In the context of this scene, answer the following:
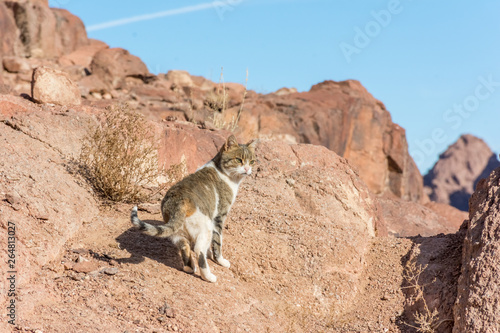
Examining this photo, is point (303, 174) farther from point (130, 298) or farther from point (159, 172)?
point (130, 298)

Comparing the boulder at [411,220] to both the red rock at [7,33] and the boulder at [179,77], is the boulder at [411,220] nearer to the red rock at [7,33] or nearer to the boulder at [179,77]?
the boulder at [179,77]

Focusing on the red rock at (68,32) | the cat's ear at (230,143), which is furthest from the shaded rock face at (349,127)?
the red rock at (68,32)

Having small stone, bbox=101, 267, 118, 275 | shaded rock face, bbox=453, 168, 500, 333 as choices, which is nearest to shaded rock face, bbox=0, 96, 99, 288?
small stone, bbox=101, 267, 118, 275

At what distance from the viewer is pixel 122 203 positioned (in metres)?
6.81

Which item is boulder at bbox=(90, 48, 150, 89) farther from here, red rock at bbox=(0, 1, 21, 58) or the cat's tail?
the cat's tail

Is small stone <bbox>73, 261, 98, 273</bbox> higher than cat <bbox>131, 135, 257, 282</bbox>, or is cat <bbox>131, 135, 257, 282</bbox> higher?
cat <bbox>131, 135, 257, 282</bbox>

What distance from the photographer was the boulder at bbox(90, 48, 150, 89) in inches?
935

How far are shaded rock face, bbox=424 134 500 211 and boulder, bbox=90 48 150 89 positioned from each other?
43.1 metres

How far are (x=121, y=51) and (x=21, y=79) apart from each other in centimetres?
599

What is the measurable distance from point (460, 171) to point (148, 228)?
60.4 meters

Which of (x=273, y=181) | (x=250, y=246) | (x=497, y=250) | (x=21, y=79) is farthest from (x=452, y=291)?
(x=21, y=79)

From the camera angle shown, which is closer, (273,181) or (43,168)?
(43,168)

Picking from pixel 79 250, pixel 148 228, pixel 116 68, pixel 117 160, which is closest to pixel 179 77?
pixel 116 68

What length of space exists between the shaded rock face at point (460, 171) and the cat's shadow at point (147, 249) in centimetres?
5647
